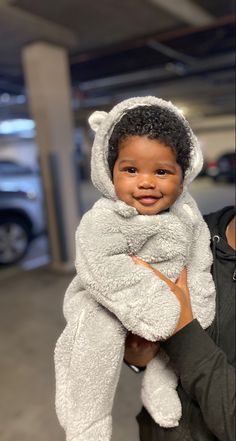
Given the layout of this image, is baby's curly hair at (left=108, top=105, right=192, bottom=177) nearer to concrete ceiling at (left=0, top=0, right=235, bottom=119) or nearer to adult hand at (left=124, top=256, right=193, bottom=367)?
adult hand at (left=124, top=256, right=193, bottom=367)

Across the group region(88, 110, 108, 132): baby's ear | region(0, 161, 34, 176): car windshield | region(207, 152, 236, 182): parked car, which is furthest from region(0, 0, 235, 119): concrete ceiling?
region(88, 110, 108, 132): baby's ear

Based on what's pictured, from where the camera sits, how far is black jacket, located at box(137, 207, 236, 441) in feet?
1.83

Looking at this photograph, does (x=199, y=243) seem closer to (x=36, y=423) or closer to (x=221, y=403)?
(x=221, y=403)

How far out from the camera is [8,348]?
2326 mm

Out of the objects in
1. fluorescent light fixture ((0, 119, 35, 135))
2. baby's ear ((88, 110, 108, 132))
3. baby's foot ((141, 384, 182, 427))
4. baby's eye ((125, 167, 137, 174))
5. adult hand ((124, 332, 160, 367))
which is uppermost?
fluorescent light fixture ((0, 119, 35, 135))

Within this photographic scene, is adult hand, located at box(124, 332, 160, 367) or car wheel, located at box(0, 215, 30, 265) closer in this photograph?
adult hand, located at box(124, 332, 160, 367)

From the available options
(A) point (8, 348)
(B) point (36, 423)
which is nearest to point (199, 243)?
(B) point (36, 423)

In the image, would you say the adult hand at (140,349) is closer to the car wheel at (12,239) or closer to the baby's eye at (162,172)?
the baby's eye at (162,172)

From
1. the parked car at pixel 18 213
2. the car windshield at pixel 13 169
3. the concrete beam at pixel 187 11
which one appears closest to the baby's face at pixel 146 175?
the concrete beam at pixel 187 11

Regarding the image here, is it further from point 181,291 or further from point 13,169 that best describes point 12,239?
point 181,291

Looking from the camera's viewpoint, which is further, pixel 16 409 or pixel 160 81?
pixel 160 81

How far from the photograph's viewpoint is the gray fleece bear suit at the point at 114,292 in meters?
0.62

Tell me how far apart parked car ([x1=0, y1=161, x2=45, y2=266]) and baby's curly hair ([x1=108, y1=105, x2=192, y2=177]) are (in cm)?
309

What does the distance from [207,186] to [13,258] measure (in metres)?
2.97
